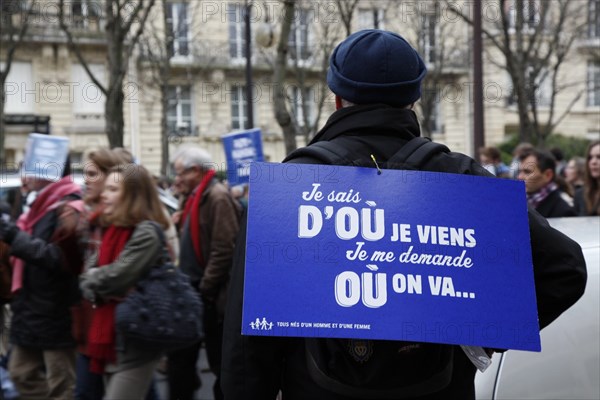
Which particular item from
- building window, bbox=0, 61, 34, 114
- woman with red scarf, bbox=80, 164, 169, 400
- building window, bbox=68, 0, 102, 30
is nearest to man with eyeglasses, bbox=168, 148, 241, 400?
woman with red scarf, bbox=80, 164, 169, 400

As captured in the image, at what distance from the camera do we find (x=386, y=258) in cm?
195

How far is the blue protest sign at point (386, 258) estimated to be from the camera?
6.29 ft

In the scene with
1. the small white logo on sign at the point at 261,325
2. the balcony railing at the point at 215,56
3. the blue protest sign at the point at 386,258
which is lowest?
the small white logo on sign at the point at 261,325

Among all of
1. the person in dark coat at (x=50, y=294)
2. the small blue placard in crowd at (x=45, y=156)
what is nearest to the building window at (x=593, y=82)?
the small blue placard in crowd at (x=45, y=156)

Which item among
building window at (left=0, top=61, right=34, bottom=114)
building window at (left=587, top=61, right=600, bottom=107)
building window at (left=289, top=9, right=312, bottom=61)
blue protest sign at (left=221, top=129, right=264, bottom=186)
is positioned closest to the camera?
blue protest sign at (left=221, top=129, right=264, bottom=186)

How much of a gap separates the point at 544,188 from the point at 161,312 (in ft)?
11.5

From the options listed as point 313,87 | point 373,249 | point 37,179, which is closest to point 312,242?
point 373,249

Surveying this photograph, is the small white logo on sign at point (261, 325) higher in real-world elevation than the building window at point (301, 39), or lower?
lower

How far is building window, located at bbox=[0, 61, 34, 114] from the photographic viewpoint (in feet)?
103

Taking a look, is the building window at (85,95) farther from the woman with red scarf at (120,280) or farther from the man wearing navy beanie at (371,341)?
the man wearing navy beanie at (371,341)

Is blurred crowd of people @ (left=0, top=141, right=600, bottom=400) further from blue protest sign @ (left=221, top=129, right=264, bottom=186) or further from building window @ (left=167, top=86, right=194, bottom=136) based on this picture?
building window @ (left=167, top=86, right=194, bottom=136)

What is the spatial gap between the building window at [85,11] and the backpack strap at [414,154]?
17036 mm


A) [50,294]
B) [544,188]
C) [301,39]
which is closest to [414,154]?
[50,294]

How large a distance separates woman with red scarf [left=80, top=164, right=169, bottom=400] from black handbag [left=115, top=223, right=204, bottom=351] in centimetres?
5
